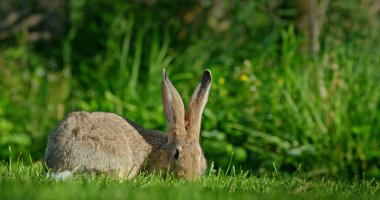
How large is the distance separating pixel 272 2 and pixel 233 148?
3.71 metres

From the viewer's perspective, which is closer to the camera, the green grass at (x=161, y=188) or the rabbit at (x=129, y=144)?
the green grass at (x=161, y=188)

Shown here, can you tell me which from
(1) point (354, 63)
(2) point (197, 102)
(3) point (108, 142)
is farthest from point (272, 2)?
(3) point (108, 142)

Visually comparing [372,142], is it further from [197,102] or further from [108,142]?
[108,142]

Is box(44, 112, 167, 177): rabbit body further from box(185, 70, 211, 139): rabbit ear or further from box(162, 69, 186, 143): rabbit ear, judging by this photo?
box(185, 70, 211, 139): rabbit ear

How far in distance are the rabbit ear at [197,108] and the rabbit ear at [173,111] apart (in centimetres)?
7

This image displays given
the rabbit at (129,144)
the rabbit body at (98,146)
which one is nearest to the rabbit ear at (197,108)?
the rabbit at (129,144)

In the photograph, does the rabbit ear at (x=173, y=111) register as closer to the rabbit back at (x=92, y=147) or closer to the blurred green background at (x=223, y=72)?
the rabbit back at (x=92, y=147)

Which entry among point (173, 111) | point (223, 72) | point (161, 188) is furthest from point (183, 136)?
point (223, 72)

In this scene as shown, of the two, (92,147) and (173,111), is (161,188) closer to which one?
(92,147)

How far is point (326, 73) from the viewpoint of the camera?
30.0 ft

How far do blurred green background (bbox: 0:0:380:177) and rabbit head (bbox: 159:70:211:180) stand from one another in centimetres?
78

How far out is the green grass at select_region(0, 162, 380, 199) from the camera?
4.34 m

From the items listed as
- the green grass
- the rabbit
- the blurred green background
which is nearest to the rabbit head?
the rabbit

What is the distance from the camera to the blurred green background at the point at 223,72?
838 cm
